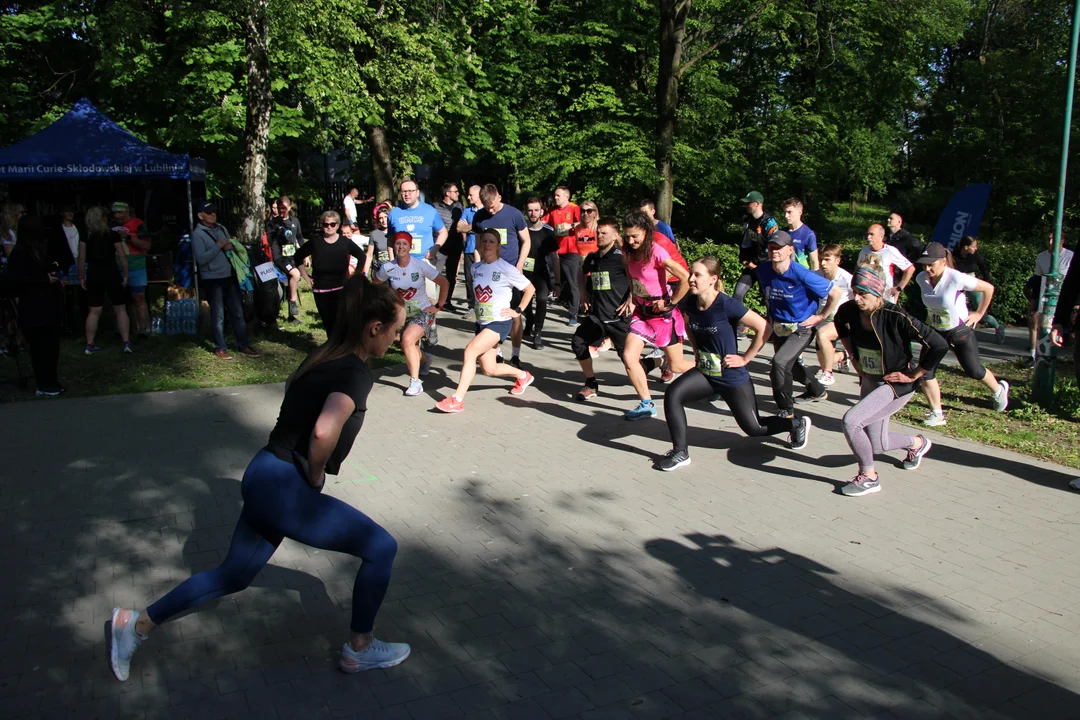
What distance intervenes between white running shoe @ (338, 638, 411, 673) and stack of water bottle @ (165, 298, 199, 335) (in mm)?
8859

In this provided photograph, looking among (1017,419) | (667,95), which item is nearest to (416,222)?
(1017,419)

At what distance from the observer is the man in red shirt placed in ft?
38.9

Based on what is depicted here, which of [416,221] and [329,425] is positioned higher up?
[416,221]

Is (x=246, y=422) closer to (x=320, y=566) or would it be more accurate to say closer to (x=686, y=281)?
(x=320, y=566)

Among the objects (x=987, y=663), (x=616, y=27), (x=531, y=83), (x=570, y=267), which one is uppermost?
(x=616, y=27)

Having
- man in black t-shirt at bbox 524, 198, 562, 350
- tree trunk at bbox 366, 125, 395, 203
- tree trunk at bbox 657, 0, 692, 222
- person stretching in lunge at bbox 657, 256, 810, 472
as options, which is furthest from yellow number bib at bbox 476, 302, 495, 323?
tree trunk at bbox 366, 125, 395, 203

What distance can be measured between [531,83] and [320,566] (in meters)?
19.4

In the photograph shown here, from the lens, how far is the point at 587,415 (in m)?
8.42

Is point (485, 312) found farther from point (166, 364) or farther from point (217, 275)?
→ point (166, 364)

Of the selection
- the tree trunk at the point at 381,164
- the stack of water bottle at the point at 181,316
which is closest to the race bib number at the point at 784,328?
the stack of water bottle at the point at 181,316

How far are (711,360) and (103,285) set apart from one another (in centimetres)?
771

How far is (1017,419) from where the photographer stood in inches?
328

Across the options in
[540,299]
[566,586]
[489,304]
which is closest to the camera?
[566,586]

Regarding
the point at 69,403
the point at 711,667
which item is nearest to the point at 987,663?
the point at 711,667
